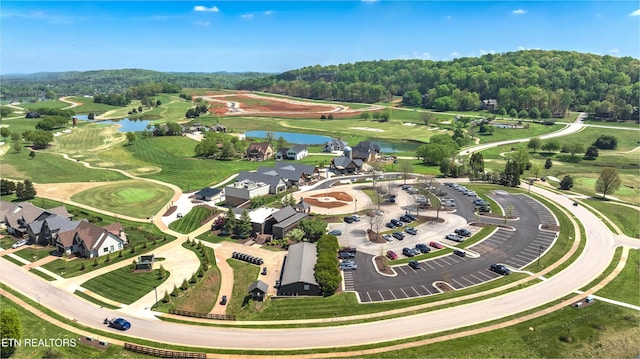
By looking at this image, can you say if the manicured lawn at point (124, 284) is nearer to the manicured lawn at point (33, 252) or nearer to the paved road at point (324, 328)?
the paved road at point (324, 328)

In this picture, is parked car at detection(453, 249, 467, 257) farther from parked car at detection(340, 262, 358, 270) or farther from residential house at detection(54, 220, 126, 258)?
residential house at detection(54, 220, 126, 258)

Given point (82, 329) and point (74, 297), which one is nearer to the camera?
point (82, 329)

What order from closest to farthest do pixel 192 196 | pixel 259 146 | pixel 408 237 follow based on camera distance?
pixel 408 237 → pixel 192 196 → pixel 259 146

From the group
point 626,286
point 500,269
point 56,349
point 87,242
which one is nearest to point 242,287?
point 56,349

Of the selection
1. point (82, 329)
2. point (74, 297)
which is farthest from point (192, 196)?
point (82, 329)

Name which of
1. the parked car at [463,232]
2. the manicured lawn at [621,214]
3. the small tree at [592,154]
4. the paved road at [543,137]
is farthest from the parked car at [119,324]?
the small tree at [592,154]

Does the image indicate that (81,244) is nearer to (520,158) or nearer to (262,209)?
(262,209)

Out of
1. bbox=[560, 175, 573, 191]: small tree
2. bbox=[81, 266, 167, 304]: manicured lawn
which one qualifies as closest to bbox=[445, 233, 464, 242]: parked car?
bbox=[81, 266, 167, 304]: manicured lawn
